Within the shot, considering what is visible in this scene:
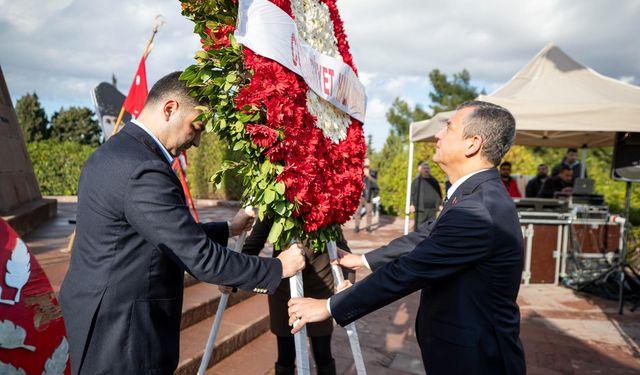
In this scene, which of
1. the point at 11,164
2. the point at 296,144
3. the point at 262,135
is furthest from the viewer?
the point at 11,164

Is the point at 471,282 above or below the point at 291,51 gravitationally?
below

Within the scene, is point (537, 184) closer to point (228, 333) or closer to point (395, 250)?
point (228, 333)

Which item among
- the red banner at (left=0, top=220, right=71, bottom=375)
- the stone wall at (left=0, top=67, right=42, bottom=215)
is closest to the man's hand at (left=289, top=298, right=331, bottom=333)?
the red banner at (left=0, top=220, right=71, bottom=375)

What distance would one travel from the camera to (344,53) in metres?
2.76

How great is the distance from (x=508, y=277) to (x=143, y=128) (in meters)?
1.62

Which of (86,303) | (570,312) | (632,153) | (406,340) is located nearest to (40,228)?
(406,340)

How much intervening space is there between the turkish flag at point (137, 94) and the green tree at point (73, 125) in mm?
33469

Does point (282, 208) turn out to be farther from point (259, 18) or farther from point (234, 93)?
point (259, 18)

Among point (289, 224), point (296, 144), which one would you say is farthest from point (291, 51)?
point (289, 224)

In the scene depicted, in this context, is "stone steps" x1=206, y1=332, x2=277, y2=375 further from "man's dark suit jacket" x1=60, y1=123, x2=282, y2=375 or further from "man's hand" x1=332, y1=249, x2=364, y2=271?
"man's dark suit jacket" x1=60, y1=123, x2=282, y2=375

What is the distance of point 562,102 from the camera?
21.2ft

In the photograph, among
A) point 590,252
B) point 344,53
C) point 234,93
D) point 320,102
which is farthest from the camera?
point 590,252

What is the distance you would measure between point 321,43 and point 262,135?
0.89m

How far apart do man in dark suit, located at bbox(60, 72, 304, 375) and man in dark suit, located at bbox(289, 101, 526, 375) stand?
0.57 m
